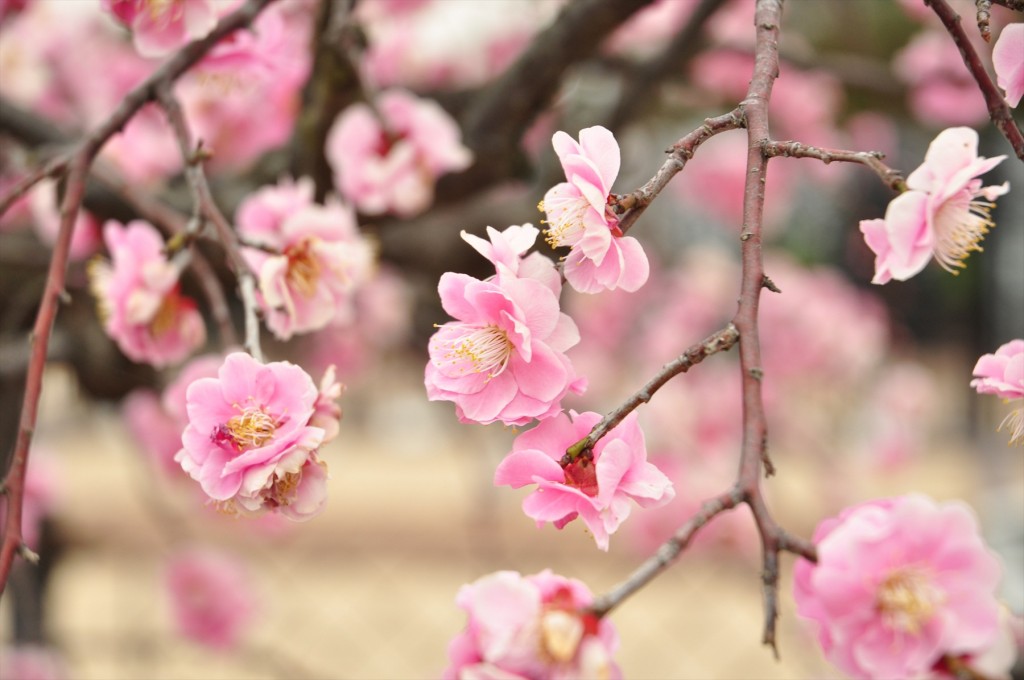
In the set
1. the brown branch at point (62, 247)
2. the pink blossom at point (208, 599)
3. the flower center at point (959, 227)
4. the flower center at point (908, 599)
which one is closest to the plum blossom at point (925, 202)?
the flower center at point (959, 227)

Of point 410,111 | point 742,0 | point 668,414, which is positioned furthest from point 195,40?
point 668,414

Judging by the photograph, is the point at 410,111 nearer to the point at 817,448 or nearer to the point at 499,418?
the point at 499,418

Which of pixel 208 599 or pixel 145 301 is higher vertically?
pixel 145 301

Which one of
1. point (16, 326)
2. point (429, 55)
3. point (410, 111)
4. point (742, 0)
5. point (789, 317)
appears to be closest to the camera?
point (410, 111)

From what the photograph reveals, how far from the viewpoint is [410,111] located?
0.86 meters

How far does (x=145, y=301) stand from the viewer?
640mm

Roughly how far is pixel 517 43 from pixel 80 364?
1034 mm

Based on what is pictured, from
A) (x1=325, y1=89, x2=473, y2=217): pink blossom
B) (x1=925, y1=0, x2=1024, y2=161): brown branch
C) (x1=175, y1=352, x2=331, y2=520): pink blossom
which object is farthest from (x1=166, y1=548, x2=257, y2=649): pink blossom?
(x1=925, y1=0, x2=1024, y2=161): brown branch

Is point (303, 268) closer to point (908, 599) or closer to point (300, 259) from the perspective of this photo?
point (300, 259)

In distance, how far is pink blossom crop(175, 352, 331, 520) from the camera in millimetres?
435

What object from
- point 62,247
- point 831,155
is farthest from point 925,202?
point 62,247

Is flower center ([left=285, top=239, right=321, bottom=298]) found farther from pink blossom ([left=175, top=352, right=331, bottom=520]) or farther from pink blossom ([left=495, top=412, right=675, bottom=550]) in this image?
pink blossom ([left=495, top=412, right=675, bottom=550])

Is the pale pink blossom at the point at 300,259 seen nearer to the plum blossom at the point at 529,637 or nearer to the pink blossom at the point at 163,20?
the pink blossom at the point at 163,20

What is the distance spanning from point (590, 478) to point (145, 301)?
383 mm
